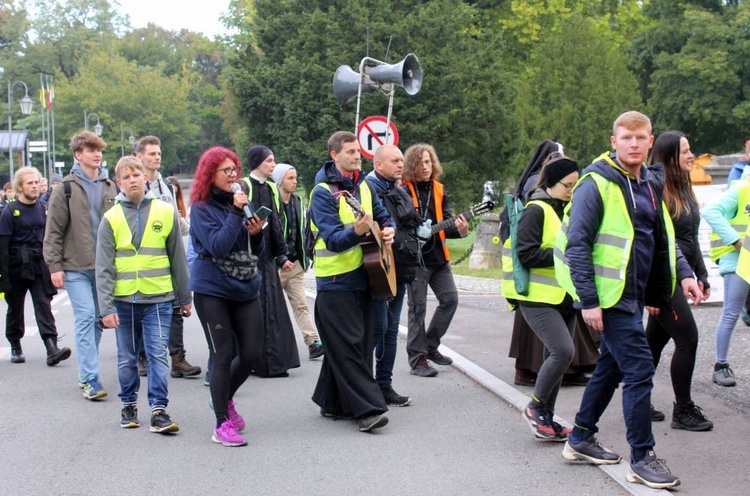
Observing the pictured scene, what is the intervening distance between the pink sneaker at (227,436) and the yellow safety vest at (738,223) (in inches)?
167

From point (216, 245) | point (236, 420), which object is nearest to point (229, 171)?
point (216, 245)

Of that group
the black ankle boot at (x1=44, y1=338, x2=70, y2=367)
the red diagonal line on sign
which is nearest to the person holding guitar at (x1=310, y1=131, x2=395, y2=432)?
the black ankle boot at (x1=44, y1=338, x2=70, y2=367)

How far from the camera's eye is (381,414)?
276 inches

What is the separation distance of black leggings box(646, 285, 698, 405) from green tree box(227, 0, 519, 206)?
24.1m

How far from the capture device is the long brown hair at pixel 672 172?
7027 mm

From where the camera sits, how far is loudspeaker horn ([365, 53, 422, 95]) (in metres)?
14.3

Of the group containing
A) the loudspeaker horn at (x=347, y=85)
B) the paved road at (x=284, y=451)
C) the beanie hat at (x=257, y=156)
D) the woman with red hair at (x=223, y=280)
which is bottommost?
the paved road at (x=284, y=451)

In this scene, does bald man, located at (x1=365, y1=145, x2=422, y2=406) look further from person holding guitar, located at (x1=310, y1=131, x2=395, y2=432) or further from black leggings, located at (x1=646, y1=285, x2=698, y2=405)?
black leggings, located at (x1=646, y1=285, x2=698, y2=405)

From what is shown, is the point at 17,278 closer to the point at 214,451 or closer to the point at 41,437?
the point at 41,437

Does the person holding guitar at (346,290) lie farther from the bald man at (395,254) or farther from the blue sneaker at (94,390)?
the blue sneaker at (94,390)

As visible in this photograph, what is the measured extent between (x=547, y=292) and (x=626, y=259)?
1313mm

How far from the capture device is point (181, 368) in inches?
365

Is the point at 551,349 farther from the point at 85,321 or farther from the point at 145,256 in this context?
the point at 85,321

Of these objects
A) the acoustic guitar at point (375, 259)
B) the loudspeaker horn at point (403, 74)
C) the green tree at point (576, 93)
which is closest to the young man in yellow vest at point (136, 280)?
the acoustic guitar at point (375, 259)
